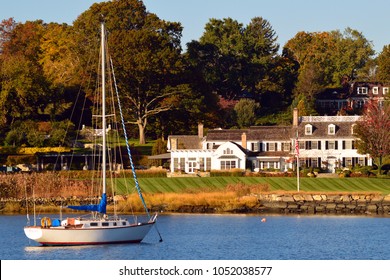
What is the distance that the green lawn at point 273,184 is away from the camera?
3620 inches

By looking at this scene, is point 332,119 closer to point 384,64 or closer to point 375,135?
point 375,135

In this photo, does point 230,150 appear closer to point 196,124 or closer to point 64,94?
point 196,124

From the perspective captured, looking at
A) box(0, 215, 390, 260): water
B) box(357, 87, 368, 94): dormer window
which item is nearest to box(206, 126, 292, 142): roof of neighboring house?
box(0, 215, 390, 260): water

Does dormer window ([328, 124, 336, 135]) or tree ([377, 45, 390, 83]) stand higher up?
tree ([377, 45, 390, 83])

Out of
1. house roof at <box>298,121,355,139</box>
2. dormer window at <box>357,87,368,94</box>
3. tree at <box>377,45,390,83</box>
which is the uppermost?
tree at <box>377,45,390,83</box>

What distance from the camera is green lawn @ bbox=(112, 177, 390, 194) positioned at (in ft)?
302

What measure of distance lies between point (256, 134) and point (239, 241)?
168 feet

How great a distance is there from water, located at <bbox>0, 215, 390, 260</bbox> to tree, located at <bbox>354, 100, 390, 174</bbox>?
26896 mm

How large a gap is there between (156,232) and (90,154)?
43.1 meters

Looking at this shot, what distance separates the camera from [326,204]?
273ft

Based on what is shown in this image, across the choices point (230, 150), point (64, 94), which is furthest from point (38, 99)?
point (230, 150)

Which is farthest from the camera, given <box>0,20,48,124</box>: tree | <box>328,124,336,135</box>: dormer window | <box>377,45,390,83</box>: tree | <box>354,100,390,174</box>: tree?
<box>377,45,390,83</box>: tree

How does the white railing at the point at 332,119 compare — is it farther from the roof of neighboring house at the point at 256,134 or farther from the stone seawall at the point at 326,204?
the stone seawall at the point at 326,204

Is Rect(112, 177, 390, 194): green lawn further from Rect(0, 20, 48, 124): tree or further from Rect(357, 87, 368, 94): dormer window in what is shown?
Rect(357, 87, 368, 94): dormer window
